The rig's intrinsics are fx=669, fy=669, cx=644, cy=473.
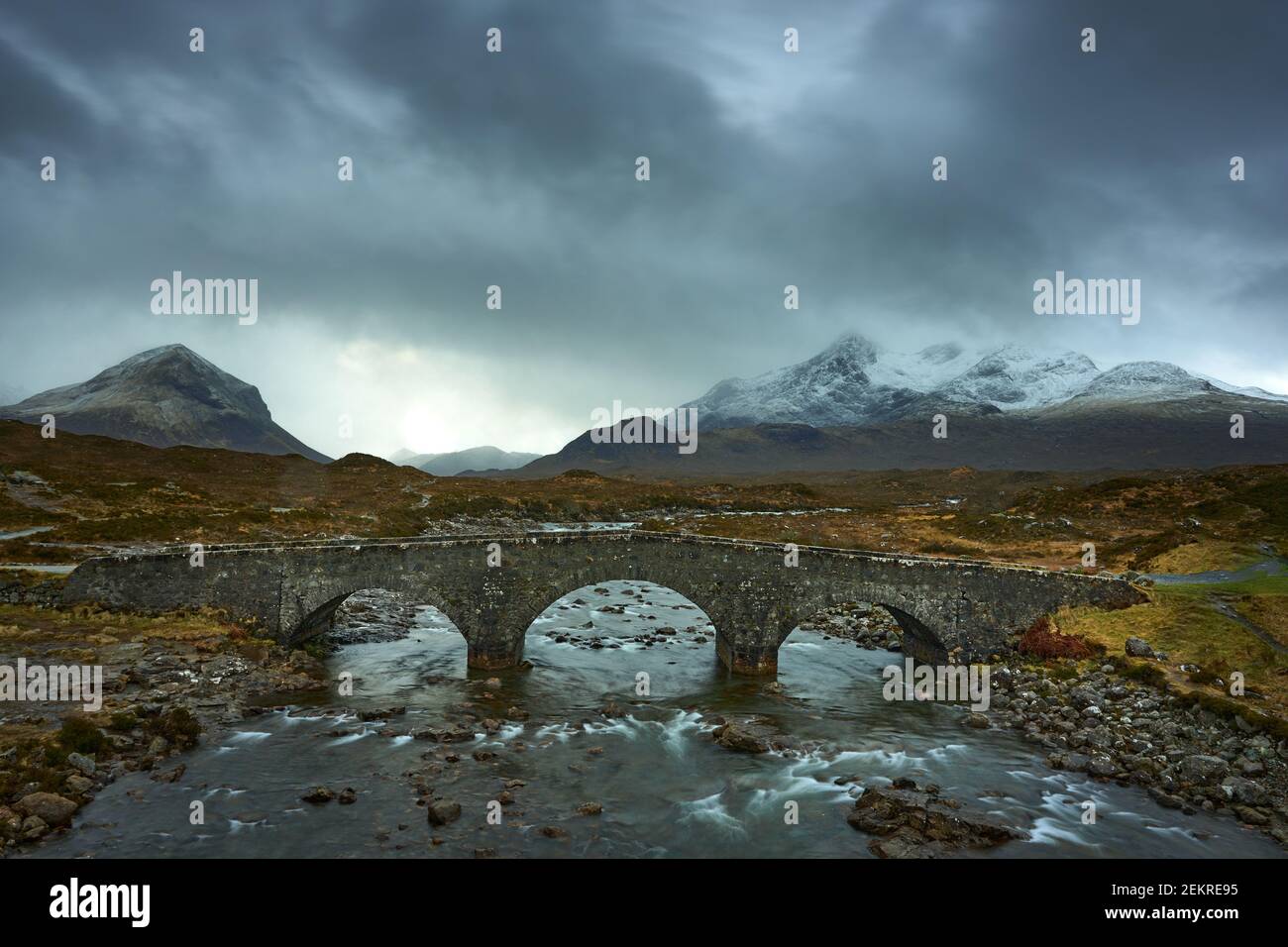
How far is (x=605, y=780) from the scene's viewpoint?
72.1 feet

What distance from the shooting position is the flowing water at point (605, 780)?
1773cm

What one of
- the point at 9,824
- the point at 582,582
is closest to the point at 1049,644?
the point at 582,582

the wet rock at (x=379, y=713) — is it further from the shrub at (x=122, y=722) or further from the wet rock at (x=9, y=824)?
the wet rock at (x=9, y=824)

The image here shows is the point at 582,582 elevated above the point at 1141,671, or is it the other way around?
the point at 582,582

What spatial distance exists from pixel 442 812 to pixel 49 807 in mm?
9657

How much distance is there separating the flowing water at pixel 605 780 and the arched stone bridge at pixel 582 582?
3.20 metres

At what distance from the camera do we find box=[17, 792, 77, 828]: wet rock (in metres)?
16.7

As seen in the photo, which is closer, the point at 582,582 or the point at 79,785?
the point at 79,785

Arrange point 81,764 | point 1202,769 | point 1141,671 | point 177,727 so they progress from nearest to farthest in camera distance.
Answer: point 81,764 → point 1202,769 → point 177,727 → point 1141,671

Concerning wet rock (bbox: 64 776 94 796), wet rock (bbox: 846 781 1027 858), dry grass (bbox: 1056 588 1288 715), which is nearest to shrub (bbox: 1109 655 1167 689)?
dry grass (bbox: 1056 588 1288 715)

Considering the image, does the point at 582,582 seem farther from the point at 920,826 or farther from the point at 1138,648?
the point at 1138,648

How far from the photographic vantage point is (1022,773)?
74.2ft

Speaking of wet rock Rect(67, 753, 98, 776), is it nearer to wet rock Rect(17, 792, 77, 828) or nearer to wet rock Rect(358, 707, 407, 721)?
wet rock Rect(17, 792, 77, 828)
